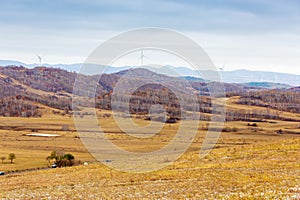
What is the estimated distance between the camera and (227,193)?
26188mm

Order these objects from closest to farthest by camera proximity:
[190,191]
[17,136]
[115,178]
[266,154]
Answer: [190,191] → [115,178] → [266,154] → [17,136]

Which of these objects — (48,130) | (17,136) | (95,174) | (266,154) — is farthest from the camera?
(48,130)

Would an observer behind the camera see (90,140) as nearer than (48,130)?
Yes

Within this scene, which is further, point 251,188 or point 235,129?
point 235,129

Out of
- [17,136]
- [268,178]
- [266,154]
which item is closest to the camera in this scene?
[268,178]

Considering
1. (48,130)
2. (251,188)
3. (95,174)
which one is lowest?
(48,130)

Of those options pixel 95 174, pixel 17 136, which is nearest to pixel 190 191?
pixel 95 174

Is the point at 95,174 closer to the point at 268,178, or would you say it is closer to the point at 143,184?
the point at 143,184

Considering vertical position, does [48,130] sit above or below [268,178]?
below

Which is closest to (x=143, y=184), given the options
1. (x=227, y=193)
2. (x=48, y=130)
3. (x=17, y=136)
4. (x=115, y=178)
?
(x=115, y=178)

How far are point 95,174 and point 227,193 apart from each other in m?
20.2

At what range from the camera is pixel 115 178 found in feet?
127

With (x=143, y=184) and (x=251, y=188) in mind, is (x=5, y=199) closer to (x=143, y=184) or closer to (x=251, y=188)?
(x=143, y=184)

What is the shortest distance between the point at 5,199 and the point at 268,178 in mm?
19511
